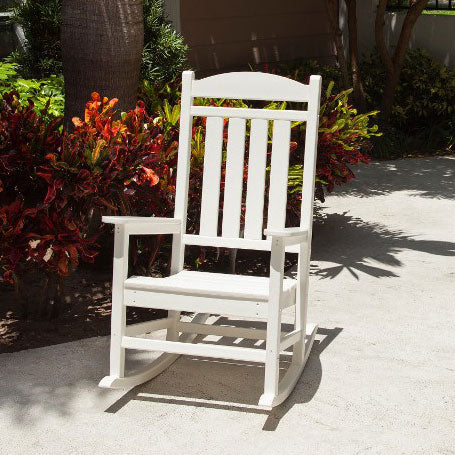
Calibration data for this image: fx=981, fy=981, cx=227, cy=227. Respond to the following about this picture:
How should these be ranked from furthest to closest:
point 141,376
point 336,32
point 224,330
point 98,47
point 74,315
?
point 336,32
point 98,47
point 74,315
point 224,330
point 141,376

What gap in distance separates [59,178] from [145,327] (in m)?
0.84

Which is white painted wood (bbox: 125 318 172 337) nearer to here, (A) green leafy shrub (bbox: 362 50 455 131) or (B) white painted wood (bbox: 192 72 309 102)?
(B) white painted wood (bbox: 192 72 309 102)

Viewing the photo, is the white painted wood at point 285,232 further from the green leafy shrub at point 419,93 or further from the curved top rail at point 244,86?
the green leafy shrub at point 419,93

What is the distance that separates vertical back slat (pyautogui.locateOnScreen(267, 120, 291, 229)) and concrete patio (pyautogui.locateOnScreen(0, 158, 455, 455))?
28.5 inches

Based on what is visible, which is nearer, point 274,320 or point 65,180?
point 274,320

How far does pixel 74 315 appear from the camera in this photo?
5.48 meters

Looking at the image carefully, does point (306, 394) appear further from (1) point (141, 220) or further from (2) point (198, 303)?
(1) point (141, 220)

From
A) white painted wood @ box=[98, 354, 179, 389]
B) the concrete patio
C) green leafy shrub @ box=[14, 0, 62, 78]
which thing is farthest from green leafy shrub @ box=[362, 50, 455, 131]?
white painted wood @ box=[98, 354, 179, 389]

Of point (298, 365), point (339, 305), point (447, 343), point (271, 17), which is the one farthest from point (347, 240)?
point (271, 17)

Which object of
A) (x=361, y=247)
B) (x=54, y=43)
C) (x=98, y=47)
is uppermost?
(x=54, y=43)

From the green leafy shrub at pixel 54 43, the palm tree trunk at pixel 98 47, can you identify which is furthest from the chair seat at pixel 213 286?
the green leafy shrub at pixel 54 43

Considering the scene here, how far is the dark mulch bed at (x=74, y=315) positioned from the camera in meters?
5.14

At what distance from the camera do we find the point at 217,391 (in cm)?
448

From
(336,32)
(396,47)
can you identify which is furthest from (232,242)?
(396,47)
